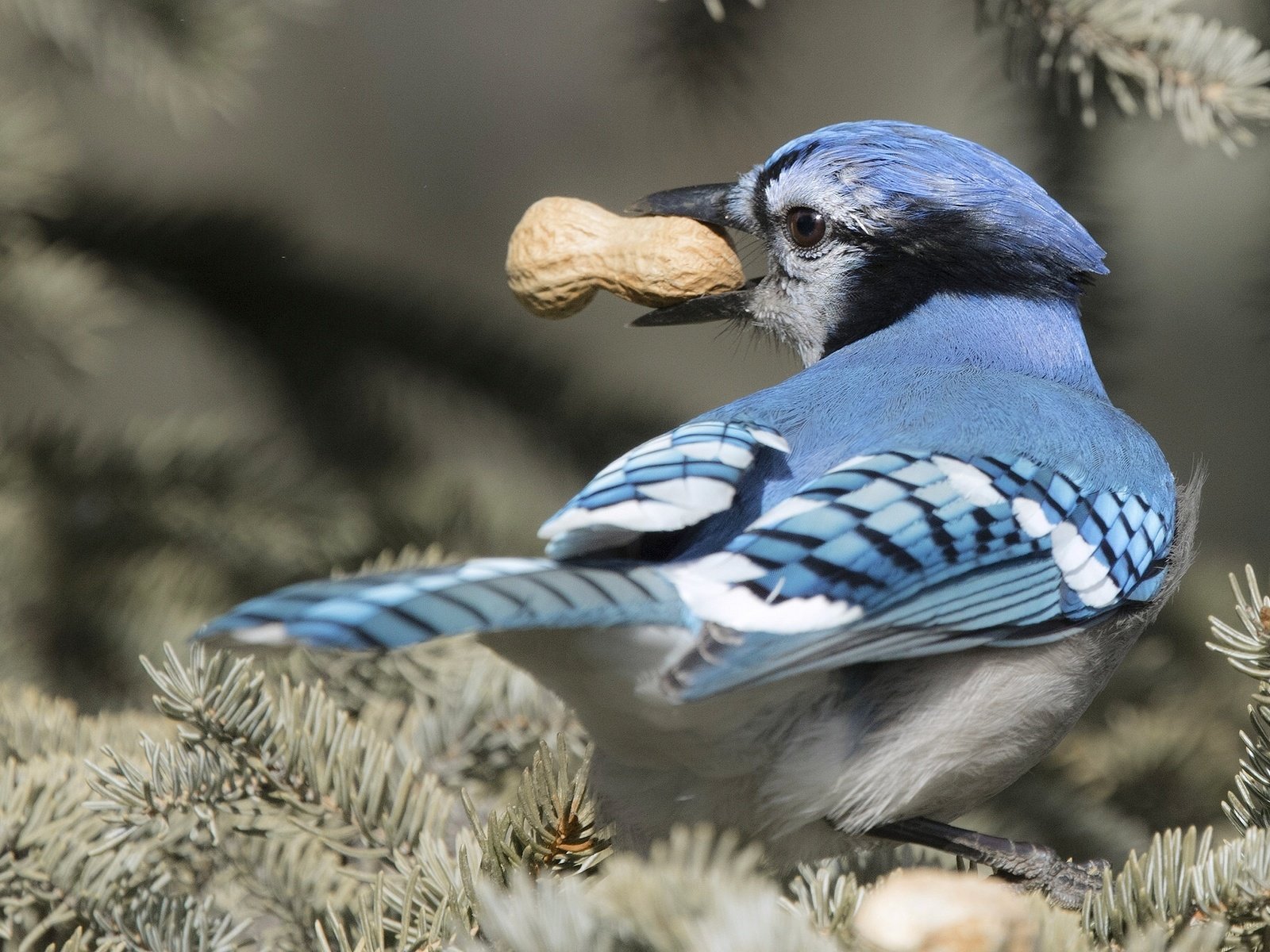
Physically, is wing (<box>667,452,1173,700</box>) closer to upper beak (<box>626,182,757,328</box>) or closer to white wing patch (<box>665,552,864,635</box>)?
white wing patch (<box>665,552,864,635</box>)

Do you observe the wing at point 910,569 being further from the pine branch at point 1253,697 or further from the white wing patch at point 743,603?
the pine branch at point 1253,697

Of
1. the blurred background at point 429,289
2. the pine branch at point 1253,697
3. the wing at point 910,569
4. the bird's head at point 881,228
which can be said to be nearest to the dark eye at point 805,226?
the bird's head at point 881,228

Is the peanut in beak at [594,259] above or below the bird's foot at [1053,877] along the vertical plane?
above

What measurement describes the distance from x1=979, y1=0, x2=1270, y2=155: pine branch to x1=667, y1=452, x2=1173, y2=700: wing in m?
0.35

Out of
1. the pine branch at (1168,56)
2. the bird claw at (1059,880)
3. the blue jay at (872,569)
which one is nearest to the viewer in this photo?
the blue jay at (872,569)

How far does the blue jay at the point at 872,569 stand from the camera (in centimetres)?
68

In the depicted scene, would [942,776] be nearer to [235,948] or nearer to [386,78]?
[235,948]

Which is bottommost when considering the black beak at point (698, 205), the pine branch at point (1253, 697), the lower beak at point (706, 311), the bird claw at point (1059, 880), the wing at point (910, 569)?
the bird claw at point (1059, 880)

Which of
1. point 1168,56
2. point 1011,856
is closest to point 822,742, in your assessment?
point 1011,856

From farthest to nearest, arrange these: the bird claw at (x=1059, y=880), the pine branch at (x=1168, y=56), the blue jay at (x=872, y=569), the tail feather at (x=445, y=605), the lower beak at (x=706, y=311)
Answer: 1. the lower beak at (x=706, y=311)
2. the pine branch at (x=1168, y=56)
3. the bird claw at (x=1059, y=880)
4. the blue jay at (x=872, y=569)
5. the tail feather at (x=445, y=605)

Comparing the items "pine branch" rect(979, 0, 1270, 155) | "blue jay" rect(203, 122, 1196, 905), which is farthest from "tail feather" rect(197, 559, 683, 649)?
"pine branch" rect(979, 0, 1270, 155)

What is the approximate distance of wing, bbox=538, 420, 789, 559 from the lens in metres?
0.72

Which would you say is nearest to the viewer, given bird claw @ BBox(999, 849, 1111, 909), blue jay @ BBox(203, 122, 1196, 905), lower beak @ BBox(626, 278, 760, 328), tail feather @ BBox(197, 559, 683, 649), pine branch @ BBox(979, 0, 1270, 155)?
tail feather @ BBox(197, 559, 683, 649)

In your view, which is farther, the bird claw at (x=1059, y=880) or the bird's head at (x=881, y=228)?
the bird's head at (x=881, y=228)
